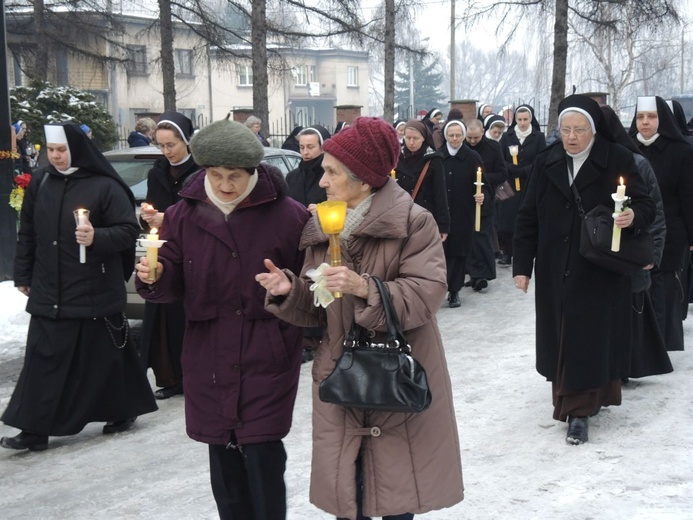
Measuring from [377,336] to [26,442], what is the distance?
3442mm

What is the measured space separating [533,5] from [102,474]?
709 inches

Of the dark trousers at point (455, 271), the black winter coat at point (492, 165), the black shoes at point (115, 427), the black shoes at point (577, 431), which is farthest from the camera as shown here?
the black winter coat at point (492, 165)

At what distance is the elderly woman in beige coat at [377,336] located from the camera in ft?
11.8

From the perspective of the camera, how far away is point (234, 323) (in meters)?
4.04

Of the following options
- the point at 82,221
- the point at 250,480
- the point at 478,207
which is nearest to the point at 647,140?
the point at 478,207

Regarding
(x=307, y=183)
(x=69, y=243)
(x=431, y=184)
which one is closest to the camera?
(x=69, y=243)

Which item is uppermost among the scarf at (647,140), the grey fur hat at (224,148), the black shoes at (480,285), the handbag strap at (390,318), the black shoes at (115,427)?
the grey fur hat at (224,148)

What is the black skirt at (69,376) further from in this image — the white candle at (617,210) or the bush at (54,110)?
the bush at (54,110)

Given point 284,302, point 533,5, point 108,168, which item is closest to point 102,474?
point 108,168

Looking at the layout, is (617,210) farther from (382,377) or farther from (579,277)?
(382,377)

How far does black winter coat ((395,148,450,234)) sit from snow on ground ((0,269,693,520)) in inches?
94.7

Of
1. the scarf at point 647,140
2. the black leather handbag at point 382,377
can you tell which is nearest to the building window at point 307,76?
the scarf at point 647,140

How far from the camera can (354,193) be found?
12.2 ft

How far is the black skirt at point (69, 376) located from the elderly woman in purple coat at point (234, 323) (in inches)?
89.9
